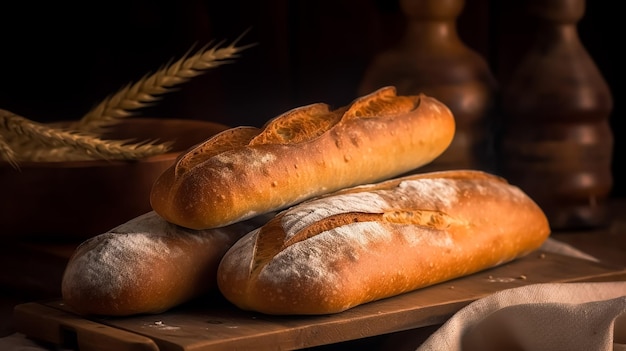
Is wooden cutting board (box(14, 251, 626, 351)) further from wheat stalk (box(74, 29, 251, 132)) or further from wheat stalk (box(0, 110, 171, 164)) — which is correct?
wheat stalk (box(74, 29, 251, 132))

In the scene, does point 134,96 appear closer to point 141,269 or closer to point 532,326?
point 141,269

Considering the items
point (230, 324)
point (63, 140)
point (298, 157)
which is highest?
point (63, 140)

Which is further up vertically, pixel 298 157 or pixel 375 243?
pixel 298 157

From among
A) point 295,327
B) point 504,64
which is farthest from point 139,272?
point 504,64

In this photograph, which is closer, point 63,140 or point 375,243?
point 375,243

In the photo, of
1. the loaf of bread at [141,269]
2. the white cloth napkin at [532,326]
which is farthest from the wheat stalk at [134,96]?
the white cloth napkin at [532,326]

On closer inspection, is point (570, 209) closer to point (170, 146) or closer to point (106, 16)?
point (170, 146)

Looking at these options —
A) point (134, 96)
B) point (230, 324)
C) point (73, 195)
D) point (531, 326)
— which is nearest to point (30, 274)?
point (73, 195)
